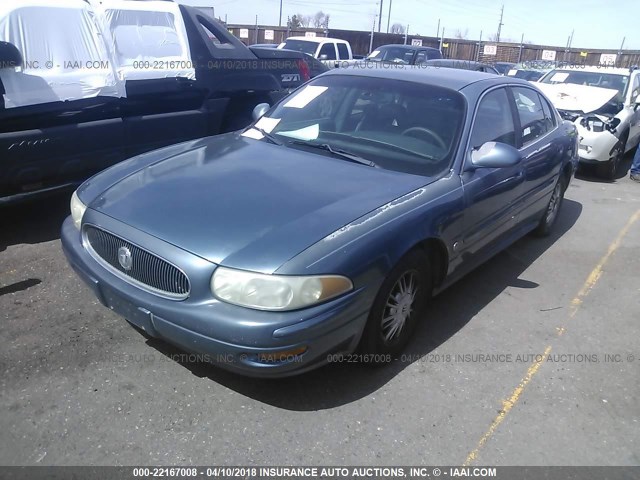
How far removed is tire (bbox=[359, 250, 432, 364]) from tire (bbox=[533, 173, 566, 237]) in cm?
242

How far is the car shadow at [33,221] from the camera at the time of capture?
14.8 feet

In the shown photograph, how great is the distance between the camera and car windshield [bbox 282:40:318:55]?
1491 centimetres

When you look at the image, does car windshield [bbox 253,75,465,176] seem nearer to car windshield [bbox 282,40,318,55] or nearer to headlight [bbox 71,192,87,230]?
headlight [bbox 71,192,87,230]

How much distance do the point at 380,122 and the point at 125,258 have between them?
191 cm

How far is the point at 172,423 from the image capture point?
254 cm

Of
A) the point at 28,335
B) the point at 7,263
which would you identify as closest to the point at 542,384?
the point at 28,335

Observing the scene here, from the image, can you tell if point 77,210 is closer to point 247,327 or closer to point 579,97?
point 247,327

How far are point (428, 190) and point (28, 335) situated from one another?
2.49 metres

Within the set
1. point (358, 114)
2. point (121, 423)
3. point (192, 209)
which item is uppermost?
point (358, 114)

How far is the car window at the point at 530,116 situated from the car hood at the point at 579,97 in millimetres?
4200

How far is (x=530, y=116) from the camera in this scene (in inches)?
177

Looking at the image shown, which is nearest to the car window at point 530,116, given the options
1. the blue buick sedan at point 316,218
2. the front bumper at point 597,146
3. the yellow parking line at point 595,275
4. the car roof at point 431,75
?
the blue buick sedan at point 316,218

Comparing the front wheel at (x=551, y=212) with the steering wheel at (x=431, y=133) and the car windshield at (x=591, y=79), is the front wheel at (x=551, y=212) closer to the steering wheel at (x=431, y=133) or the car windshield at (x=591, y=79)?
the steering wheel at (x=431, y=133)

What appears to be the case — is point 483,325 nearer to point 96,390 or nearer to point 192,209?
point 192,209
